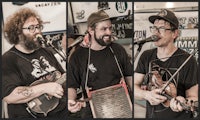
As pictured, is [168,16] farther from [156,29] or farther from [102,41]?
[102,41]

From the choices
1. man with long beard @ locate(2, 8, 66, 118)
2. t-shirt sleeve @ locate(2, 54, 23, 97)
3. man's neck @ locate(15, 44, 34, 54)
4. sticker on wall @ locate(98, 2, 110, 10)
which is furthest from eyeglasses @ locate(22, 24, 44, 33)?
sticker on wall @ locate(98, 2, 110, 10)

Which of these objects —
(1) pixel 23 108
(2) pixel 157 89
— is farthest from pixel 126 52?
(1) pixel 23 108

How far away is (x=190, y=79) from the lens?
354 cm

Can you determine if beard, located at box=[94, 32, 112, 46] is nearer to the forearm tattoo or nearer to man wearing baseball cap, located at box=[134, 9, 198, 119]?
man wearing baseball cap, located at box=[134, 9, 198, 119]

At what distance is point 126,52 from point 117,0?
0.43 m

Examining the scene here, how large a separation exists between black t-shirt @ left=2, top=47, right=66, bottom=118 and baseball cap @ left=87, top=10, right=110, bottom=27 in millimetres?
415

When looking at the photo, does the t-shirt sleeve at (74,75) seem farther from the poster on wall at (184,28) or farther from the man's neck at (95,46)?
the poster on wall at (184,28)

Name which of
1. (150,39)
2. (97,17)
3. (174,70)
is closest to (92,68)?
(97,17)

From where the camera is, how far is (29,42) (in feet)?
11.6

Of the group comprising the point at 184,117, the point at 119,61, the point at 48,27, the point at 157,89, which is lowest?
the point at 184,117

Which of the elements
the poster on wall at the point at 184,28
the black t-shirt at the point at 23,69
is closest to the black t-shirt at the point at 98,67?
the black t-shirt at the point at 23,69

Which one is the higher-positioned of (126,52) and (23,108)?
(126,52)

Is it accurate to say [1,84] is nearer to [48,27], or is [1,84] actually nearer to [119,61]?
[48,27]

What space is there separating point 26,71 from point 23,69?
3 cm
